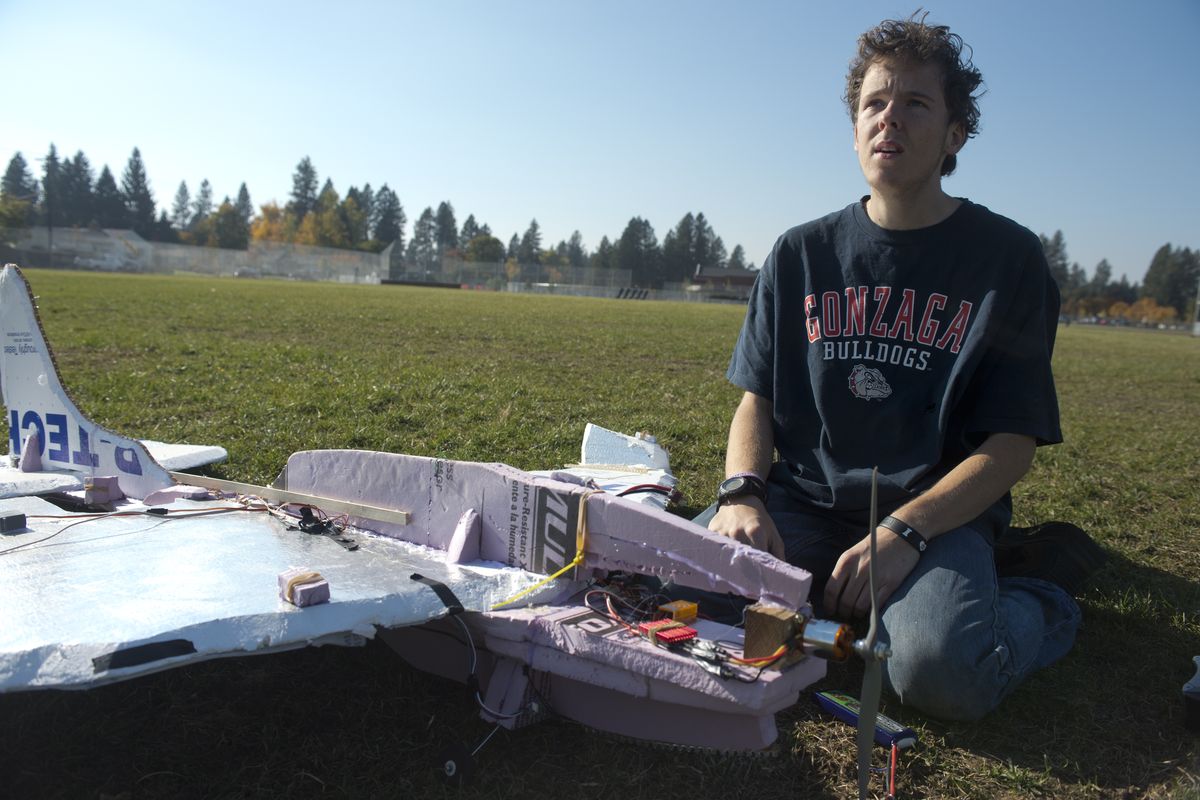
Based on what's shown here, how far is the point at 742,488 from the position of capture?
123 inches

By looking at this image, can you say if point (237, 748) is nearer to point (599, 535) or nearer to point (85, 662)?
point (85, 662)

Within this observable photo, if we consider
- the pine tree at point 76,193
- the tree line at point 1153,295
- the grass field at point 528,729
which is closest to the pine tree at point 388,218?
the pine tree at point 76,193

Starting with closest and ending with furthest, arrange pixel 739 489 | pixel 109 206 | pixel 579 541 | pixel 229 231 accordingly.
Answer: pixel 579 541, pixel 739 489, pixel 229 231, pixel 109 206

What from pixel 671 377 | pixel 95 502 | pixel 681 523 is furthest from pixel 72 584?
pixel 671 377

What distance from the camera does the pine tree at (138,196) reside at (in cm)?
13771

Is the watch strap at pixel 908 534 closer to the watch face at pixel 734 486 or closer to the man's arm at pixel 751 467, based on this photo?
the man's arm at pixel 751 467

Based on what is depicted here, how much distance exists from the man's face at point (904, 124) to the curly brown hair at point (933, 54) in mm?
33

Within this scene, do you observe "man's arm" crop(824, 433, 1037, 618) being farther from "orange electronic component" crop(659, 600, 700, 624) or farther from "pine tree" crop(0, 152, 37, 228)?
"pine tree" crop(0, 152, 37, 228)

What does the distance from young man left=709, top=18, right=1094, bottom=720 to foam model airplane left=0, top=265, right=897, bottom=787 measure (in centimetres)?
56

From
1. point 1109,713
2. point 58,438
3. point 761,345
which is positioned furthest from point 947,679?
point 58,438

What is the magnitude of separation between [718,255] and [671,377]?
141464 mm

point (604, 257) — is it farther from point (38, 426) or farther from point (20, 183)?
point (38, 426)

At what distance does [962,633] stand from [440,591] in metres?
1.60

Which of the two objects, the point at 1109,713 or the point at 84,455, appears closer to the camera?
the point at 1109,713
